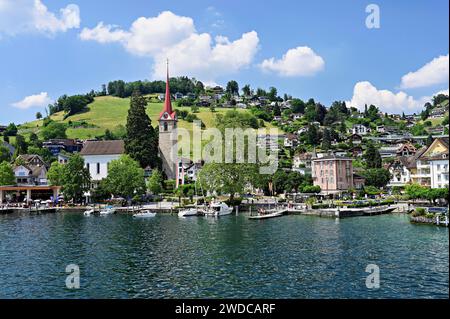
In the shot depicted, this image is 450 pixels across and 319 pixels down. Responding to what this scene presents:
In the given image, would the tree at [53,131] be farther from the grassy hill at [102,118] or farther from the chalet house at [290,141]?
the chalet house at [290,141]

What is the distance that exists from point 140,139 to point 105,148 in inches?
624

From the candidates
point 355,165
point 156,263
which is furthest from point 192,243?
point 355,165

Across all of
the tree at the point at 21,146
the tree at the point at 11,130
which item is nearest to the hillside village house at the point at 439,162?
the tree at the point at 21,146

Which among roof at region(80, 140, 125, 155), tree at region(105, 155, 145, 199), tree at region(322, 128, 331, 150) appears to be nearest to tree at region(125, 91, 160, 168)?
roof at region(80, 140, 125, 155)

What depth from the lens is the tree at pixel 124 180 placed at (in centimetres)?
6988

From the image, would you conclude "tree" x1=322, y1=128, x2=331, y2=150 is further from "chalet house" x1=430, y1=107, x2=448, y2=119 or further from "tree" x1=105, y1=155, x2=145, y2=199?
"tree" x1=105, y1=155, x2=145, y2=199

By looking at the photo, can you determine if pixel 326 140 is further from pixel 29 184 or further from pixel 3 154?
pixel 3 154

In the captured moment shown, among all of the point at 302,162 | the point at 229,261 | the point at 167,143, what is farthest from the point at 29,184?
the point at 229,261

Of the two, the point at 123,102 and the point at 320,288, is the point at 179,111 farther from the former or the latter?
the point at 320,288

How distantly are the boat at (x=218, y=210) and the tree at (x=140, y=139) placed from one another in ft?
96.3

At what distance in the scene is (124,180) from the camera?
6950 centimetres
